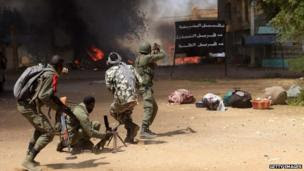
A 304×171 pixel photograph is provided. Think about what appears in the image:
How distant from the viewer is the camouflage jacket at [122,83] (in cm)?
812

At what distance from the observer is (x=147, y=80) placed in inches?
354

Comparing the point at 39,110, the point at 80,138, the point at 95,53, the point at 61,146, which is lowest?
the point at 95,53

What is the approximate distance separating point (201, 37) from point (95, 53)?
16.0m

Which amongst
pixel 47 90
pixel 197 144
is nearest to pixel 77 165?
pixel 47 90

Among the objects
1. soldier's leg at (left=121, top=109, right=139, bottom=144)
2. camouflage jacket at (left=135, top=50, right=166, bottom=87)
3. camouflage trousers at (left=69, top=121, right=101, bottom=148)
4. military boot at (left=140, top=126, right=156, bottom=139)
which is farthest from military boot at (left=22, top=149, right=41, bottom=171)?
camouflage jacket at (left=135, top=50, right=166, bottom=87)

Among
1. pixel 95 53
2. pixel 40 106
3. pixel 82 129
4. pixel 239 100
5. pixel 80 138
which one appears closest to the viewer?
pixel 40 106

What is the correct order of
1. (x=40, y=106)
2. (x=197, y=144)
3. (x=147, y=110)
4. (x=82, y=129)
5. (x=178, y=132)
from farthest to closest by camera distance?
(x=178, y=132)
(x=147, y=110)
(x=197, y=144)
(x=82, y=129)
(x=40, y=106)

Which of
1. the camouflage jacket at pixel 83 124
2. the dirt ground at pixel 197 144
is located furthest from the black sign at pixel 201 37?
the camouflage jacket at pixel 83 124

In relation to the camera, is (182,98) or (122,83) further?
(182,98)

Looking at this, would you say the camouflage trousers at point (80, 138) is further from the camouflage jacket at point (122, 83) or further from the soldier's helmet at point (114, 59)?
the soldier's helmet at point (114, 59)

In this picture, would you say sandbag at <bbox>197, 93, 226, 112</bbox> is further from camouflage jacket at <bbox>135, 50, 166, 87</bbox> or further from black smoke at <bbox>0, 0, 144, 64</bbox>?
black smoke at <bbox>0, 0, 144, 64</bbox>

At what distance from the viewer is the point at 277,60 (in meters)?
35.2

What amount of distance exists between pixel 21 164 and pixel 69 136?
2.83ft

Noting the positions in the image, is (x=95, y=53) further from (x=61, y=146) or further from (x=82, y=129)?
(x=82, y=129)
